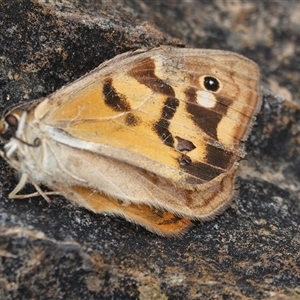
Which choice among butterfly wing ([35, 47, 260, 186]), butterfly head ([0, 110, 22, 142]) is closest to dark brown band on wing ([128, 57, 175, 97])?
butterfly wing ([35, 47, 260, 186])

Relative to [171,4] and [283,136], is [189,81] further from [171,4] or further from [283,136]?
[171,4]

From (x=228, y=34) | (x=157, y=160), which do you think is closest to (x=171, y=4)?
(x=228, y=34)

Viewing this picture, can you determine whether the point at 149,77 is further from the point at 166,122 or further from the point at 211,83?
the point at 211,83

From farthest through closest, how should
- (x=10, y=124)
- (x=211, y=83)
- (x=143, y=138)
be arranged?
(x=211, y=83)
(x=143, y=138)
(x=10, y=124)

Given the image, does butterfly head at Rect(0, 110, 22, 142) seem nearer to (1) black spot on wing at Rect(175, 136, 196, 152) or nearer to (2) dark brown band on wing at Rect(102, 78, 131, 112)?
(2) dark brown band on wing at Rect(102, 78, 131, 112)

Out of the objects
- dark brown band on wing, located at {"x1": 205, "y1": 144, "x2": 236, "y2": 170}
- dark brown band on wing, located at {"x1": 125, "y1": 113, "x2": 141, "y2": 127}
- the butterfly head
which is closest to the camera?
the butterfly head

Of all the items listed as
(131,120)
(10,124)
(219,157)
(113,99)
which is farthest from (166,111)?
(10,124)

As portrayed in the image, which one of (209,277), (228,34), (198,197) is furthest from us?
(228,34)

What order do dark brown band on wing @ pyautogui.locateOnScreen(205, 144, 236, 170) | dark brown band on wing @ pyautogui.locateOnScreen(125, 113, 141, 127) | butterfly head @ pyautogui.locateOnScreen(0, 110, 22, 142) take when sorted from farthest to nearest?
1. dark brown band on wing @ pyautogui.locateOnScreen(205, 144, 236, 170)
2. dark brown band on wing @ pyautogui.locateOnScreen(125, 113, 141, 127)
3. butterfly head @ pyautogui.locateOnScreen(0, 110, 22, 142)
